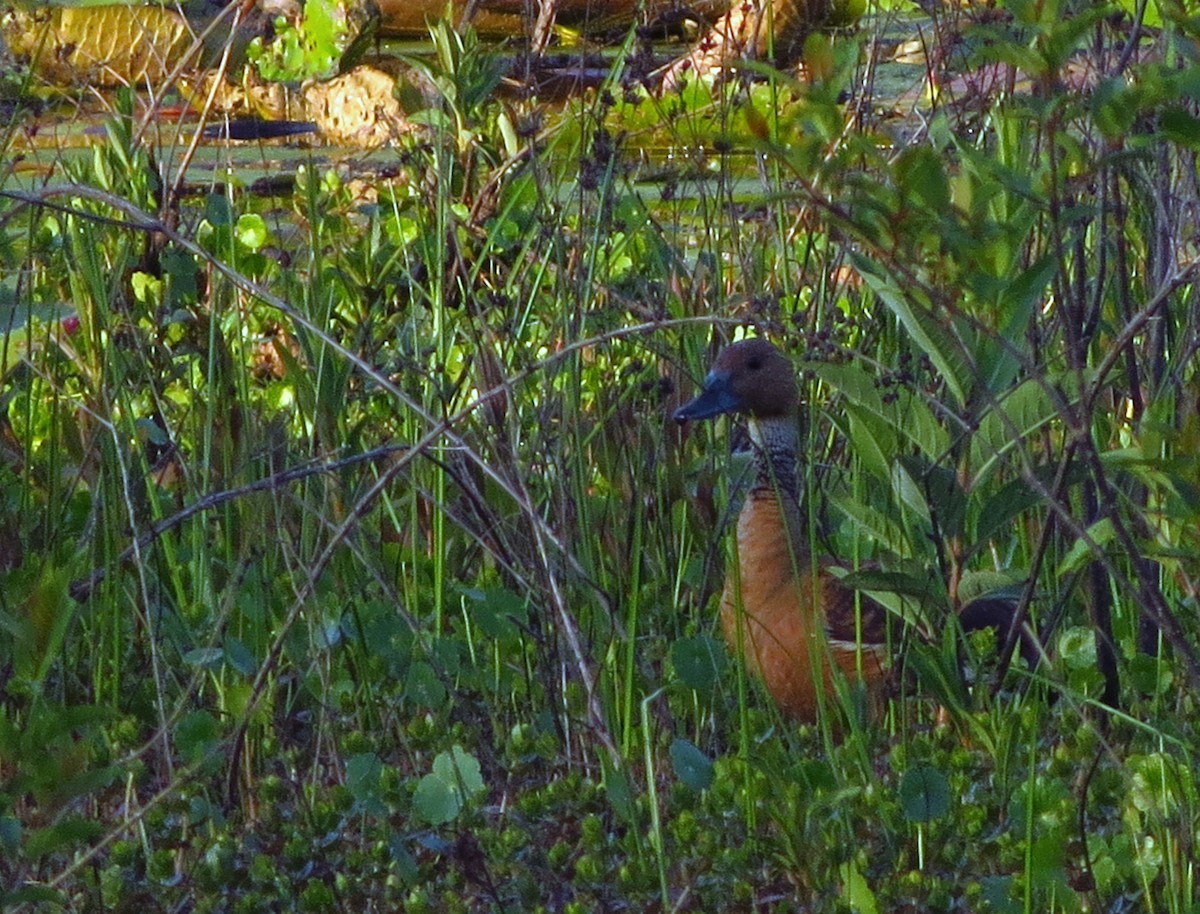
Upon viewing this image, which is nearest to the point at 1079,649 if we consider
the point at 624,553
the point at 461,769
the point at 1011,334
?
the point at 1011,334

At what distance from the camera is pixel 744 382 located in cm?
338

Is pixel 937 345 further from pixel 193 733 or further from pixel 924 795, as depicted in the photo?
pixel 193 733

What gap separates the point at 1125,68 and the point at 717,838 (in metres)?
1.17

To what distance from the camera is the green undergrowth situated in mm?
1915

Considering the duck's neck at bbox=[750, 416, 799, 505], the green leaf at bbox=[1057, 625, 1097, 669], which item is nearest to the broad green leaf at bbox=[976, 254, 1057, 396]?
the green leaf at bbox=[1057, 625, 1097, 669]

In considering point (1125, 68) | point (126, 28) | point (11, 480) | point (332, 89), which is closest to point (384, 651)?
point (11, 480)

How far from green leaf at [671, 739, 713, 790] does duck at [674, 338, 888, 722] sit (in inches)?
10.2

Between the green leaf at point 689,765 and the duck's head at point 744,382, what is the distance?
1.08 metres

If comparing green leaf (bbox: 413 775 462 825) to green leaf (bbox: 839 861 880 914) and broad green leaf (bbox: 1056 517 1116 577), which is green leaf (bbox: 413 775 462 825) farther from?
broad green leaf (bbox: 1056 517 1116 577)

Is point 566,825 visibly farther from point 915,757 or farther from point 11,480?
point 11,480

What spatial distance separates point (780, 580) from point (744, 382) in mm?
398

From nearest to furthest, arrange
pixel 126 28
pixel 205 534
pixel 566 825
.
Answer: pixel 566 825 < pixel 205 534 < pixel 126 28

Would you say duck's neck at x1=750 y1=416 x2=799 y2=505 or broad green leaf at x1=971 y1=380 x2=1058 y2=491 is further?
duck's neck at x1=750 y1=416 x2=799 y2=505

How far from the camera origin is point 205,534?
3.03 m
